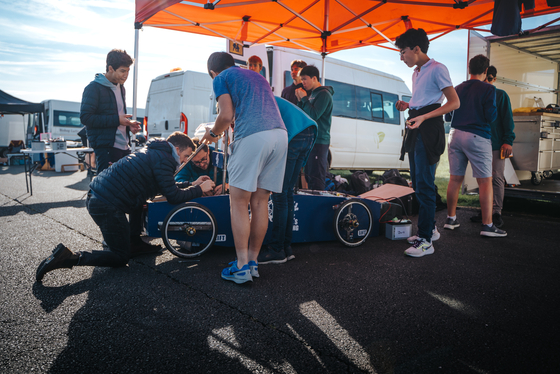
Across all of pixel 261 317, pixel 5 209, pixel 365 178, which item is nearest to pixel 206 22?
pixel 365 178

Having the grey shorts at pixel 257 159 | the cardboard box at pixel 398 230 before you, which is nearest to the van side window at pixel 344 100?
the cardboard box at pixel 398 230

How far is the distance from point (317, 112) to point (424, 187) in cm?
169

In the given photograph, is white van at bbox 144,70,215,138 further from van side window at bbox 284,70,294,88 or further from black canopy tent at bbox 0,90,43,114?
black canopy tent at bbox 0,90,43,114

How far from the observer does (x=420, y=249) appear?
345cm

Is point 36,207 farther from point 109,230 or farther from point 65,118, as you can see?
point 65,118

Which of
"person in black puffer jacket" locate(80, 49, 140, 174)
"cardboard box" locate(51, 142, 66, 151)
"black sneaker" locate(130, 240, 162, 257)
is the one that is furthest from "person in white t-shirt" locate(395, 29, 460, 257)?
"cardboard box" locate(51, 142, 66, 151)

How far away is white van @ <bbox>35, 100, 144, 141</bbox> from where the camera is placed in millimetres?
18234

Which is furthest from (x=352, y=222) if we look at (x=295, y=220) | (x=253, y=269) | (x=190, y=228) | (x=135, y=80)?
(x=135, y=80)

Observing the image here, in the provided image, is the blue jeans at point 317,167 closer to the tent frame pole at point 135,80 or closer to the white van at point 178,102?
the tent frame pole at point 135,80

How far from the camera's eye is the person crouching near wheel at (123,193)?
2807 millimetres

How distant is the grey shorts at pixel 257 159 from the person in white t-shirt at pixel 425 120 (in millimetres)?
1524

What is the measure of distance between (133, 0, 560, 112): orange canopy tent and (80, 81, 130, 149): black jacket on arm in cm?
187

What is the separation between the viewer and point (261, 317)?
2150 mm

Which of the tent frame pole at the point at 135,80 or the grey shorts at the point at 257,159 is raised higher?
the tent frame pole at the point at 135,80
